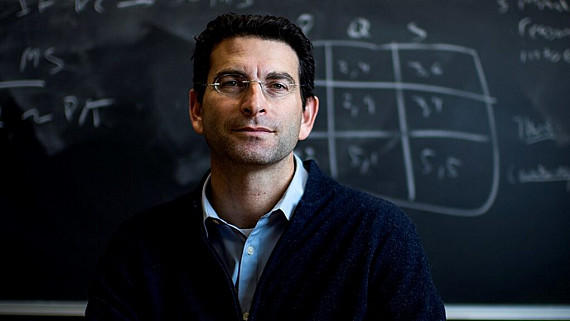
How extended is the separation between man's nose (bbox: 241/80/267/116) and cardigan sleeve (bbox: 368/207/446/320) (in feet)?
1.32

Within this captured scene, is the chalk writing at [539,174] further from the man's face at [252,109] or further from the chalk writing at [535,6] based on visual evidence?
the man's face at [252,109]

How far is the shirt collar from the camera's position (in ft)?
4.40

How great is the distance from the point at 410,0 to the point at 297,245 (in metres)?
1.01

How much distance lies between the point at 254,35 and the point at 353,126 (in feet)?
1.91

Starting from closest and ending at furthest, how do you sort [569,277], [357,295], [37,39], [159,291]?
[357,295], [159,291], [569,277], [37,39]

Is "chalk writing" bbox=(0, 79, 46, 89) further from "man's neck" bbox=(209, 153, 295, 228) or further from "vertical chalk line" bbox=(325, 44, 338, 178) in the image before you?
"vertical chalk line" bbox=(325, 44, 338, 178)

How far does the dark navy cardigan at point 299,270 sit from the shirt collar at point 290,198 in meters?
0.03

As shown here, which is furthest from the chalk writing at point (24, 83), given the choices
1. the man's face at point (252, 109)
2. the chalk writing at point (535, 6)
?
the chalk writing at point (535, 6)

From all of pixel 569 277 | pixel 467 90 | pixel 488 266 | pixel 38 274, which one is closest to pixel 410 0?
pixel 467 90

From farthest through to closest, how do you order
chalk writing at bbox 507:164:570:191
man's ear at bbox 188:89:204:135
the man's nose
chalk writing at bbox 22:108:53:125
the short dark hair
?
chalk writing at bbox 22:108:53:125 < chalk writing at bbox 507:164:570:191 < man's ear at bbox 188:89:204:135 < the short dark hair < the man's nose

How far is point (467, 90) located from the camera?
182 cm

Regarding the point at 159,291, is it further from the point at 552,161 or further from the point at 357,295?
the point at 552,161

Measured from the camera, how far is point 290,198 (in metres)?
1.36

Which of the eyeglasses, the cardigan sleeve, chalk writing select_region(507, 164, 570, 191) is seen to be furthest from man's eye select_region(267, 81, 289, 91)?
chalk writing select_region(507, 164, 570, 191)
